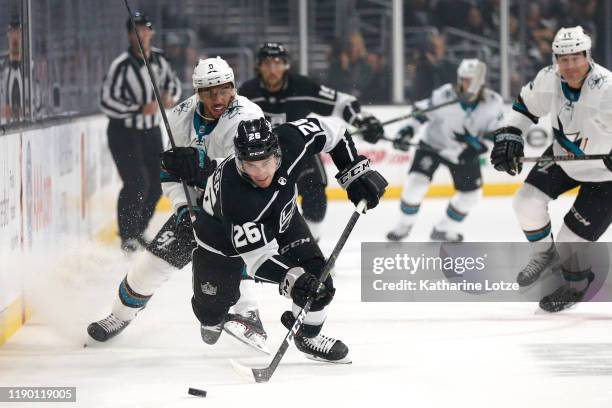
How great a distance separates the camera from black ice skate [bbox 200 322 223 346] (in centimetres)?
430

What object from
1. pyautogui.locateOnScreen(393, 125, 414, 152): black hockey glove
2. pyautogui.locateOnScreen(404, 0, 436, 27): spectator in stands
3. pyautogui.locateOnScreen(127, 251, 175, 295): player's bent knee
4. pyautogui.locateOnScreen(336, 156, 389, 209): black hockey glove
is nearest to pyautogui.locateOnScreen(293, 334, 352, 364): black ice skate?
pyautogui.locateOnScreen(336, 156, 389, 209): black hockey glove

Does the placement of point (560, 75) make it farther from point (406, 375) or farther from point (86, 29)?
point (86, 29)

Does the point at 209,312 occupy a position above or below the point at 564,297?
above

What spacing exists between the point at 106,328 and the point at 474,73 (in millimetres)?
3393

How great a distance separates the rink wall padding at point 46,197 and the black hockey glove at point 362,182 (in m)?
1.29

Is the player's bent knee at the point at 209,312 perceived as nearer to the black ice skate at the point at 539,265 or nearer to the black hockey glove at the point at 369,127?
the black ice skate at the point at 539,265

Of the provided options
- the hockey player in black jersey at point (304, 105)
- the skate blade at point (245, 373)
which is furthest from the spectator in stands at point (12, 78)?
the skate blade at point (245, 373)

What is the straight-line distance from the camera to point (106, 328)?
14.8 feet

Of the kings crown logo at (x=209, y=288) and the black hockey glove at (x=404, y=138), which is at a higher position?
the kings crown logo at (x=209, y=288)

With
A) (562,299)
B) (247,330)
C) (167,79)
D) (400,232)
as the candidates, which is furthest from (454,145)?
(247,330)

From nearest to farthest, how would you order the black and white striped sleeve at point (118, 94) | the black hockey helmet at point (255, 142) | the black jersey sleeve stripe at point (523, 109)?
the black hockey helmet at point (255, 142) < the black jersey sleeve stripe at point (523, 109) < the black and white striped sleeve at point (118, 94)

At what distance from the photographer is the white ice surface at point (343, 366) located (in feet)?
12.1

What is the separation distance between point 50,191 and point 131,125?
1.43 meters

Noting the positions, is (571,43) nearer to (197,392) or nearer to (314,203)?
(314,203)
